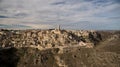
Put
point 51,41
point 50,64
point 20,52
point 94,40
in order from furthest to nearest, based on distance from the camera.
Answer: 1. point 94,40
2. point 51,41
3. point 20,52
4. point 50,64

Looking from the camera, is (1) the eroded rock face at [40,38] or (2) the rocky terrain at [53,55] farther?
(1) the eroded rock face at [40,38]

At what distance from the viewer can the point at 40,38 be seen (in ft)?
380

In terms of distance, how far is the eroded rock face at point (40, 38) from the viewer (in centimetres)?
10877

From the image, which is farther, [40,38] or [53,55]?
[40,38]

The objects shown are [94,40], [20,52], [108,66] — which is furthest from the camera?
[94,40]

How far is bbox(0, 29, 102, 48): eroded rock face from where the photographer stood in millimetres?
108769

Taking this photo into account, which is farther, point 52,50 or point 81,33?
point 81,33

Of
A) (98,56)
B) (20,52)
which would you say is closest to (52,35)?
(20,52)

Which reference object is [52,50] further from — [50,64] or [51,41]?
[51,41]

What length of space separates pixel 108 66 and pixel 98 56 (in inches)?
307

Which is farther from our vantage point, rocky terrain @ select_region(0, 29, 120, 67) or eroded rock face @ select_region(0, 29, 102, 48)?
eroded rock face @ select_region(0, 29, 102, 48)

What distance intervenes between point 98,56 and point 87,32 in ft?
164

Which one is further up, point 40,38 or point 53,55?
point 40,38

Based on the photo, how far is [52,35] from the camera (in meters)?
116
